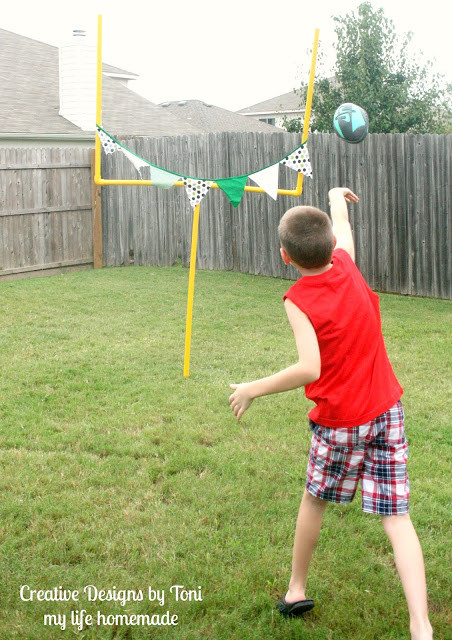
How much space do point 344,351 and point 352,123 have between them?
3.92 metres

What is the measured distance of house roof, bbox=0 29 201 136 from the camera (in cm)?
1583

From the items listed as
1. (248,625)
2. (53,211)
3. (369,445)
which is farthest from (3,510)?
(53,211)

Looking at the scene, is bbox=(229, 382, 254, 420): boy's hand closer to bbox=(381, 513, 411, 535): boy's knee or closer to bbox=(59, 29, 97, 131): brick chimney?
bbox=(381, 513, 411, 535): boy's knee

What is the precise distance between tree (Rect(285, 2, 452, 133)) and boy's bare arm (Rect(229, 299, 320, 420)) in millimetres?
15250

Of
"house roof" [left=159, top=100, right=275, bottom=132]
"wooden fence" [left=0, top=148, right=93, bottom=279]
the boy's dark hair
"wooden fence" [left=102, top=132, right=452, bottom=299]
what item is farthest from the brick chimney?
the boy's dark hair

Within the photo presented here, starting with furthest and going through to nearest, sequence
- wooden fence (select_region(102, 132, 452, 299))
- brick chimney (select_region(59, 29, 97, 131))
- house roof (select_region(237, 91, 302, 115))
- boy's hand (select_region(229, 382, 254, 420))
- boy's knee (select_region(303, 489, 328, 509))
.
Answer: house roof (select_region(237, 91, 302, 115)) → brick chimney (select_region(59, 29, 97, 131)) → wooden fence (select_region(102, 132, 452, 299)) → boy's knee (select_region(303, 489, 328, 509)) → boy's hand (select_region(229, 382, 254, 420))

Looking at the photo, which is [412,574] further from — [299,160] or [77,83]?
[77,83]

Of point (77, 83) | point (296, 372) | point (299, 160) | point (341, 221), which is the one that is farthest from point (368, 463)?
point (77, 83)

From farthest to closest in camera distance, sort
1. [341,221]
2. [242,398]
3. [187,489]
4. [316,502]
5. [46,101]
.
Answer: [46,101], [187,489], [341,221], [316,502], [242,398]

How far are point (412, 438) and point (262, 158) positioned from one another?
7353mm

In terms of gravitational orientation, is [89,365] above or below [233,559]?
Answer: above

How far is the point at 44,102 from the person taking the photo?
17.1 meters

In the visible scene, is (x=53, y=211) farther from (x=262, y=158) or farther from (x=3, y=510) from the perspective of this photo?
(x=3, y=510)

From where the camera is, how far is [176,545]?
10.4ft
